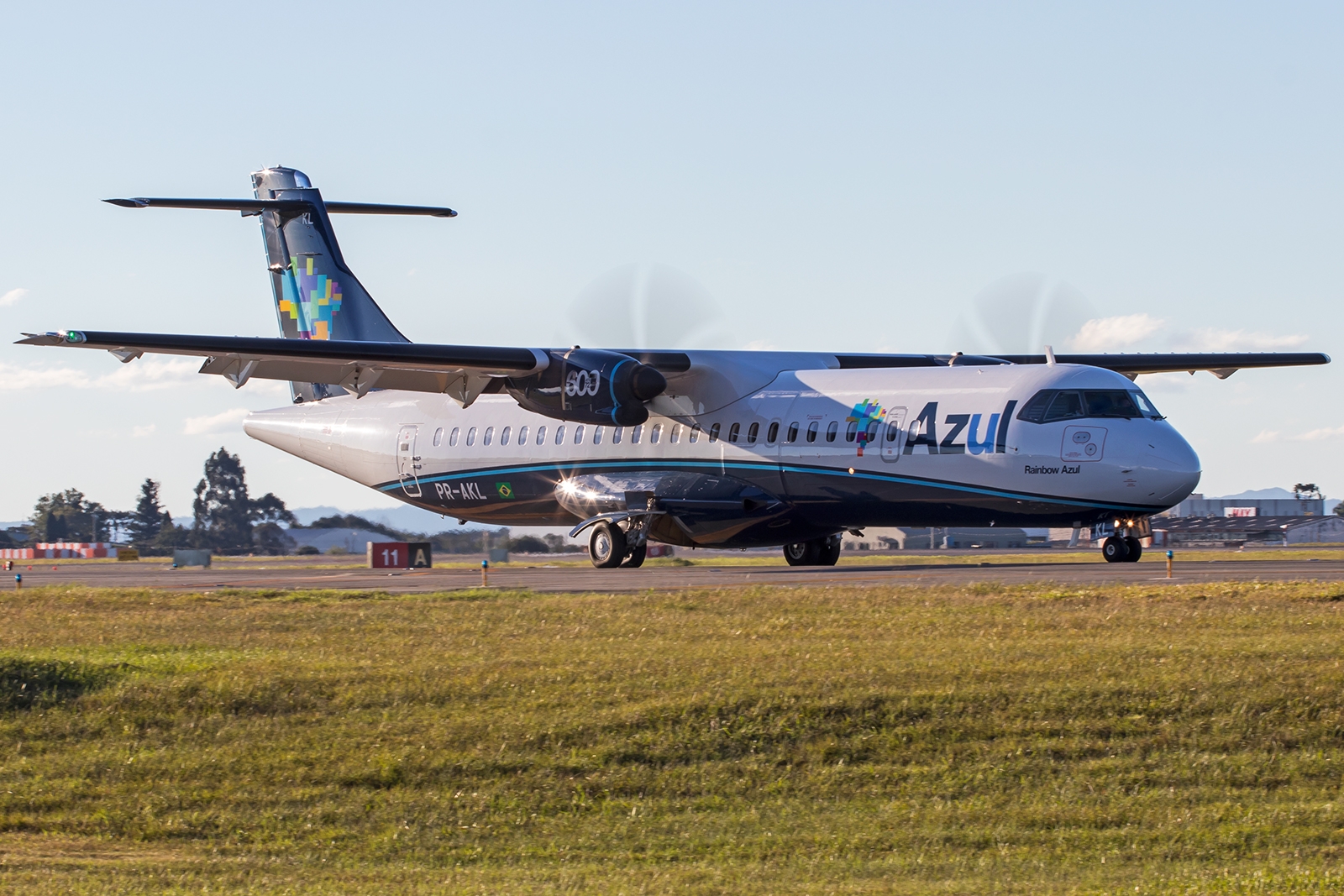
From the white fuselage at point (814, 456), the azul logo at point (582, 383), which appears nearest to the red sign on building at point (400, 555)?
the white fuselage at point (814, 456)

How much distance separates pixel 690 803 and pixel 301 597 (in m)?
12.6

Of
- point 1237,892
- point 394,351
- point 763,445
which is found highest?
point 394,351

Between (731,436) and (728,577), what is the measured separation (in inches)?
157

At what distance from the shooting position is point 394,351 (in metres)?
26.2

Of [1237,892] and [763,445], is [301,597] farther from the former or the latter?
[1237,892]

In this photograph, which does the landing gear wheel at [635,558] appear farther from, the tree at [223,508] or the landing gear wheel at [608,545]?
the tree at [223,508]

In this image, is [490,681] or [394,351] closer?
[490,681]

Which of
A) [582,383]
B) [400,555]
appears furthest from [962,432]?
[400,555]

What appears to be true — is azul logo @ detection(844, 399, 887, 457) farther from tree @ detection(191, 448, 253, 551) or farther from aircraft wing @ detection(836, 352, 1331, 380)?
tree @ detection(191, 448, 253, 551)

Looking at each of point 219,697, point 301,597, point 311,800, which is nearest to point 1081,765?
point 311,800

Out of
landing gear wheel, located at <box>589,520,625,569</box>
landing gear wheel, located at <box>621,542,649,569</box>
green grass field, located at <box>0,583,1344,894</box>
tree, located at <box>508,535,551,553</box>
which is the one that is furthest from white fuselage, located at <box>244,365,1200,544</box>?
tree, located at <box>508,535,551,553</box>

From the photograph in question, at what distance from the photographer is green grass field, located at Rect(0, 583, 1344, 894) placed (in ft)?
29.6

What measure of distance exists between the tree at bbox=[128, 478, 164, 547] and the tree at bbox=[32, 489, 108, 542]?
202cm

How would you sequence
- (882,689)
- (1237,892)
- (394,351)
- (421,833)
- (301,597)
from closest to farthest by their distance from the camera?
(1237,892) → (421,833) → (882,689) → (301,597) → (394,351)
